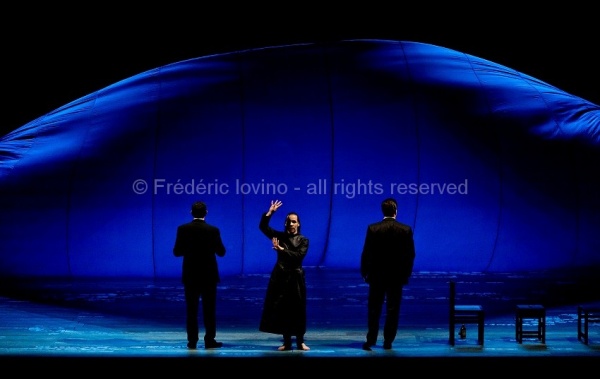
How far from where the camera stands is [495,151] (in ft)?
27.8

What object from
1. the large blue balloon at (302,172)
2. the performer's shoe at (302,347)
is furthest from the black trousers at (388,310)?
the large blue balloon at (302,172)

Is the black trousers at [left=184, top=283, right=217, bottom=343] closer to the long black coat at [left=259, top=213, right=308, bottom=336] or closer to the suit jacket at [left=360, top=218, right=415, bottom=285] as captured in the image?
the long black coat at [left=259, top=213, right=308, bottom=336]

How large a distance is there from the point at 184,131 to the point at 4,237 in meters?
2.16

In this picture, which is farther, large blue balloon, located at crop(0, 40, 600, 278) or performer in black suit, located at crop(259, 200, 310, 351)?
large blue balloon, located at crop(0, 40, 600, 278)

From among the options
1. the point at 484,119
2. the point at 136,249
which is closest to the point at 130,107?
the point at 136,249

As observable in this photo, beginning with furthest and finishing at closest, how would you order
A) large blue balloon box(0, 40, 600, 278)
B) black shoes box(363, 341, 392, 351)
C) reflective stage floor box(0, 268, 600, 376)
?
large blue balloon box(0, 40, 600, 278)
black shoes box(363, 341, 392, 351)
reflective stage floor box(0, 268, 600, 376)

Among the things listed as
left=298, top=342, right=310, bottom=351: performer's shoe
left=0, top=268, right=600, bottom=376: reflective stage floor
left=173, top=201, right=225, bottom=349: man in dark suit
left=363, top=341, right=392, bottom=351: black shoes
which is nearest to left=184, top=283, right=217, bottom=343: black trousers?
left=173, top=201, right=225, bottom=349: man in dark suit

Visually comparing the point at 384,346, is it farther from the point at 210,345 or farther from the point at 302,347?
the point at 210,345

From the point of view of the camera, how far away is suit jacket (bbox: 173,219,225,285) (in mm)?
6234

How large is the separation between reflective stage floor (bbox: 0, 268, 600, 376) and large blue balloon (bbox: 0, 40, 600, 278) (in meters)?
0.19

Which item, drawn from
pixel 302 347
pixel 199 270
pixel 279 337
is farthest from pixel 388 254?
pixel 199 270

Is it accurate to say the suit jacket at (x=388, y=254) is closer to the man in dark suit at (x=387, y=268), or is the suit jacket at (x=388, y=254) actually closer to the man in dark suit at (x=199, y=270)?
the man in dark suit at (x=387, y=268)

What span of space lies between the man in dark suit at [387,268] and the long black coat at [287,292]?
0.51m
